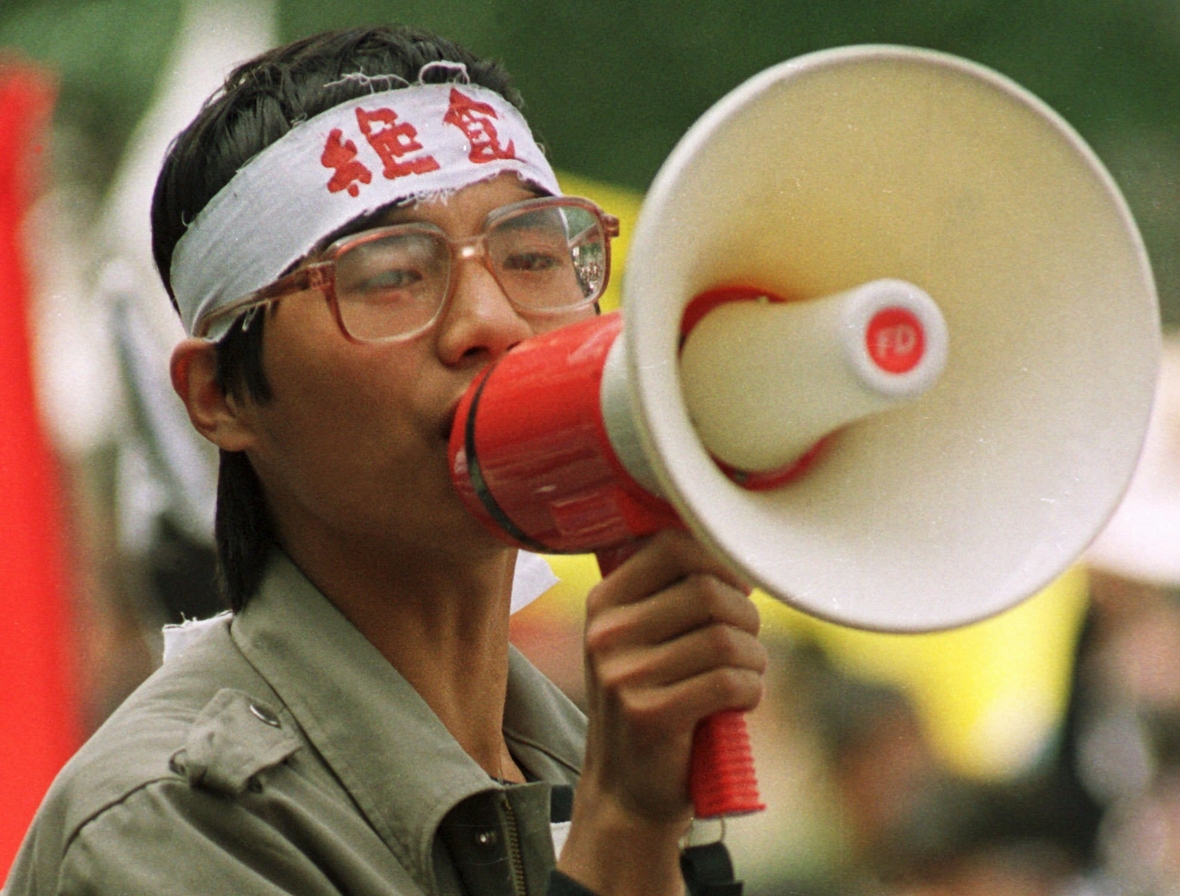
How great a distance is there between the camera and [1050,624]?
508 centimetres

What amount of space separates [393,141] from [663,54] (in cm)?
275

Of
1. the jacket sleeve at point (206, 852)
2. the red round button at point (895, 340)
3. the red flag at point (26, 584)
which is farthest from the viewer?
the red flag at point (26, 584)

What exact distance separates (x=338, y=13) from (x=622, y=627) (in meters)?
3.22

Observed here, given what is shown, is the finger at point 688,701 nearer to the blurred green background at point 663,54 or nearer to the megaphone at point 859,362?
the megaphone at point 859,362

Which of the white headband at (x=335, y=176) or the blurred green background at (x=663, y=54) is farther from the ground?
the white headband at (x=335, y=176)

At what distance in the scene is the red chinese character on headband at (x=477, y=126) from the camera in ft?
6.51

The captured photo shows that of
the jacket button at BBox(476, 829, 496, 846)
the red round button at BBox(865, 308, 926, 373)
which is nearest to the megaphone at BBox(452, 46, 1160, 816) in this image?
the red round button at BBox(865, 308, 926, 373)

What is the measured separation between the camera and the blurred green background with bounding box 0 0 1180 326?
13.7ft

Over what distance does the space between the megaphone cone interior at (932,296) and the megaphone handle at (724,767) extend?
0.64 ft

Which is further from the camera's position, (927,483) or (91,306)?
(91,306)

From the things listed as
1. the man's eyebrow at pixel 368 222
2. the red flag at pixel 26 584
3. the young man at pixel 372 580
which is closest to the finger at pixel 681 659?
the young man at pixel 372 580

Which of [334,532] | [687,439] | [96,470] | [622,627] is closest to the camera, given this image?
[687,439]

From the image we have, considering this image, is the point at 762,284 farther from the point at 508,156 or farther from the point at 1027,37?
the point at 1027,37

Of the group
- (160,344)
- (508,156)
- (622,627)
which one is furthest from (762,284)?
(160,344)
